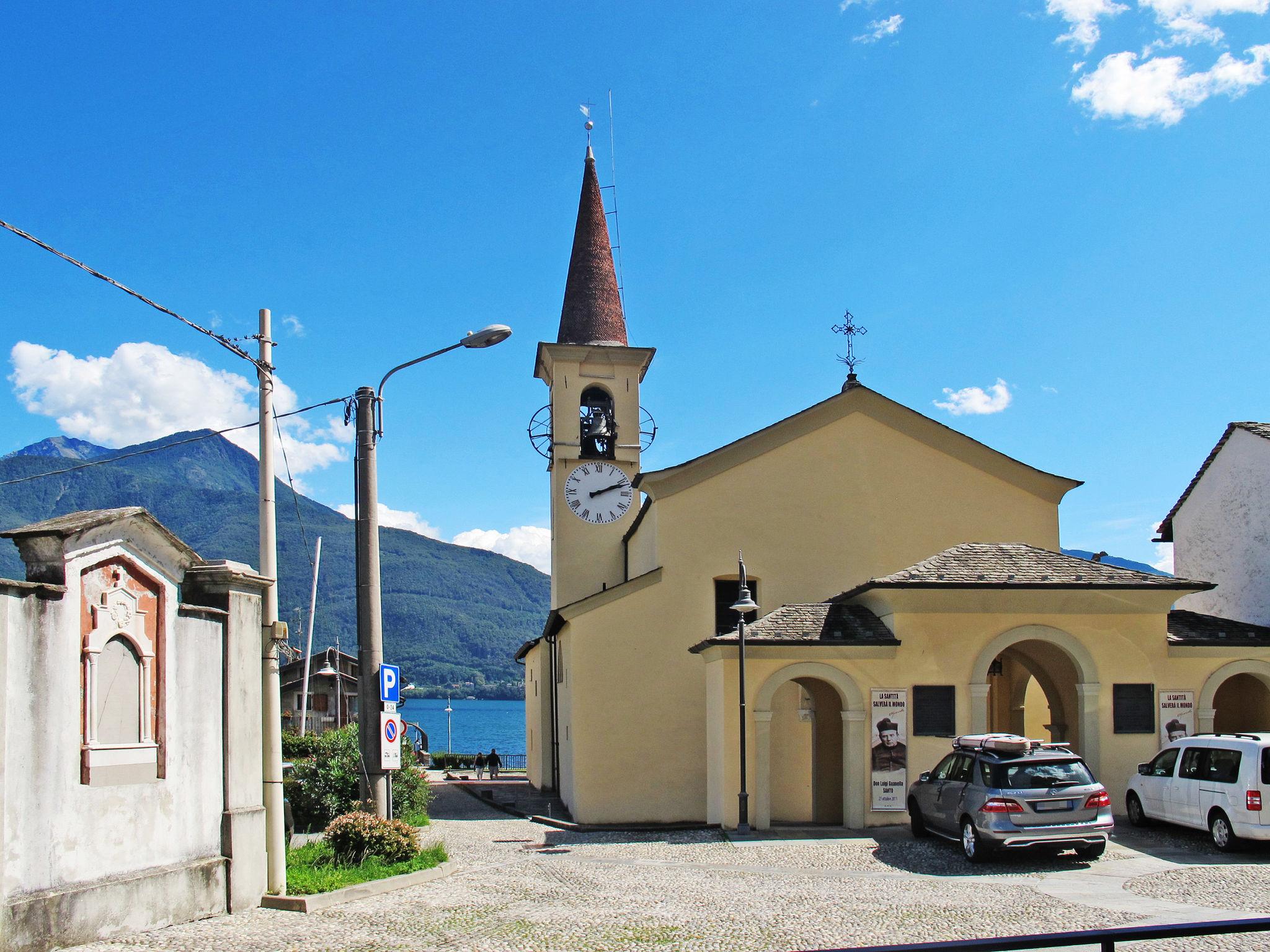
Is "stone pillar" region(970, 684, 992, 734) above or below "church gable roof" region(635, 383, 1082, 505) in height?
below

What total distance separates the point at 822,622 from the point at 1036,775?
18.4ft

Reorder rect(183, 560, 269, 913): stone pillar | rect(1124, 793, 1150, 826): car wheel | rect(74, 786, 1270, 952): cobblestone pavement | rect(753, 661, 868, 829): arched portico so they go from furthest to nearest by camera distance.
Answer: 1. rect(753, 661, 868, 829): arched portico
2. rect(1124, 793, 1150, 826): car wheel
3. rect(183, 560, 269, 913): stone pillar
4. rect(74, 786, 1270, 952): cobblestone pavement

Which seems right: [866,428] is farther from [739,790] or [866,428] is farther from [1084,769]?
[1084,769]

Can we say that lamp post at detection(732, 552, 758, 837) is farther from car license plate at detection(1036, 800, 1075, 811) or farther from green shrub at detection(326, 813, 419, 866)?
green shrub at detection(326, 813, 419, 866)

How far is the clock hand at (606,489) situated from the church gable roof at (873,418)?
18.0ft

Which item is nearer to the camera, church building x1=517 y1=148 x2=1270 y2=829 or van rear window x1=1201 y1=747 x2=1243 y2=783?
van rear window x1=1201 y1=747 x2=1243 y2=783

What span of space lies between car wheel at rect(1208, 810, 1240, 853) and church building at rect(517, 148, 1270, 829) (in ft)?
12.5

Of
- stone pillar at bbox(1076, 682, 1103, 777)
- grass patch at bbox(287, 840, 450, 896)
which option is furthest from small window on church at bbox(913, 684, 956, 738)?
grass patch at bbox(287, 840, 450, 896)

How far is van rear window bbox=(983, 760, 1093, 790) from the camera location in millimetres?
13828

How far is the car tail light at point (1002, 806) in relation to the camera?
13.5 meters

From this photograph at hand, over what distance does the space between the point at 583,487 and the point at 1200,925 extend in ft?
82.2

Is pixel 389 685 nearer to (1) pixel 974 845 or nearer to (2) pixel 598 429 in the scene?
(1) pixel 974 845

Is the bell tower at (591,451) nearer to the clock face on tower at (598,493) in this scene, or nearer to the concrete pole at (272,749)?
the clock face on tower at (598,493)

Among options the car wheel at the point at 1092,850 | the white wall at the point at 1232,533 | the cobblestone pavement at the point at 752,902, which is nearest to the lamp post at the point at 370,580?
the cobblestone pavement at the point at 752,902
